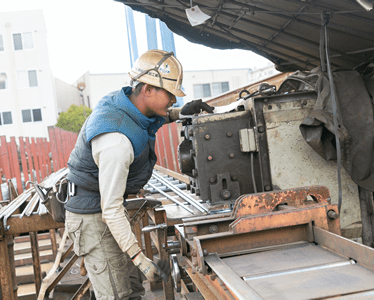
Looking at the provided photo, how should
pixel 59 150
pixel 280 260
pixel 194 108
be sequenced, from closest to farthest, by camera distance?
pixel 280 260
pixel 194 108
pixel 59 150

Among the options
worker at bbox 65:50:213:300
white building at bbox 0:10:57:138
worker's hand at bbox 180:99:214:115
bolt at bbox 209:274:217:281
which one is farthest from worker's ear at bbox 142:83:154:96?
white building at bbox 0:10:57:138

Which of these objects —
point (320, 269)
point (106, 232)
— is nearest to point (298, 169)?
point (320, 269)

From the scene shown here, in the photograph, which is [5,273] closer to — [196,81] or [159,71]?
[159,71]

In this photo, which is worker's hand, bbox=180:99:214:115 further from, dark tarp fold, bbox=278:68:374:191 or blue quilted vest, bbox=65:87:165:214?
dark tarp fold, bbox=278:68:374:191

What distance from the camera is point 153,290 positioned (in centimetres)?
491

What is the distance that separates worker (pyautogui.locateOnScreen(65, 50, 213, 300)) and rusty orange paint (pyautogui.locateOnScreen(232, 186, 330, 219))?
760 mm

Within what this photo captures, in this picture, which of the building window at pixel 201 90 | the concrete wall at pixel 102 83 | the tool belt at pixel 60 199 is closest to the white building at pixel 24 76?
the concrete wall at pixel 102 83

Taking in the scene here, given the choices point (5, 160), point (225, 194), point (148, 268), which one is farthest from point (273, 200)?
point (5, 160)

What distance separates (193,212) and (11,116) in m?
28.5

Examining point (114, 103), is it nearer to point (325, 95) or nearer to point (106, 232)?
point (106, 232)

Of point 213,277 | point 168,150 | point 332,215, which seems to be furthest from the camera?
point 168,150

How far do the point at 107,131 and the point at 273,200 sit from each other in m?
1.10

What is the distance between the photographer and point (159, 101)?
261cm

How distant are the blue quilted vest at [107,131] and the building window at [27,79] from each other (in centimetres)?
2851
